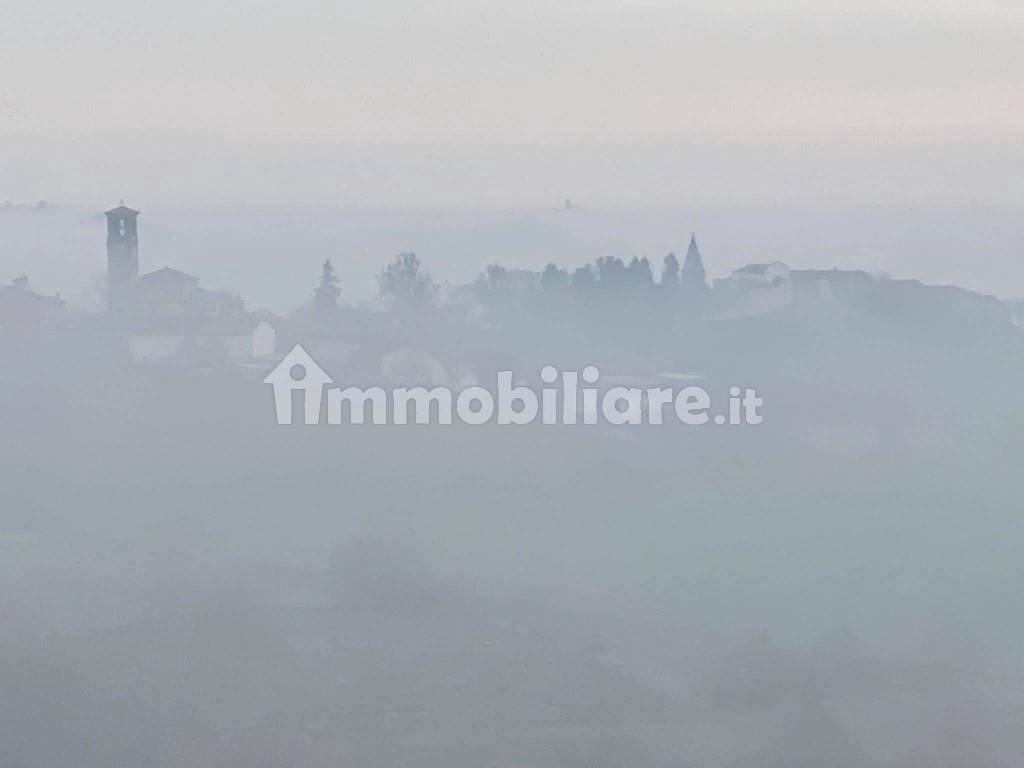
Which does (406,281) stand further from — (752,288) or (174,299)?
(752,288)

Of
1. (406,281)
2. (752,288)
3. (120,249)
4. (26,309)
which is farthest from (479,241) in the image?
(26,309)

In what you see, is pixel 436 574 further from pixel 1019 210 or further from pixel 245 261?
pixel 1019 210

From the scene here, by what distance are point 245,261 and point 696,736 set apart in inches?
81.8

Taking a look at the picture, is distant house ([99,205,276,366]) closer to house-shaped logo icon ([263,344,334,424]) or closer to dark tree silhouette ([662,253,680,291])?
house-shaped logo icon ([263,344,334,424])

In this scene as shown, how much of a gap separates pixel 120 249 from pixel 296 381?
27.6 inches

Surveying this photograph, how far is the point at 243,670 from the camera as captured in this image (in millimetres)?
4621

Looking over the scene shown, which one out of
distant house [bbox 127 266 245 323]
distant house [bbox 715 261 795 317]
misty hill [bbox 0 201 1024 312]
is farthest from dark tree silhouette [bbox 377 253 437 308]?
distant house [bbox 715 261 795 317]

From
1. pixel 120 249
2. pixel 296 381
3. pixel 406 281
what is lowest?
pixel 296 381

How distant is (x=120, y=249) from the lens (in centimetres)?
467

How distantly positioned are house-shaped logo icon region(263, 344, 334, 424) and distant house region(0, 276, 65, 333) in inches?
27.5

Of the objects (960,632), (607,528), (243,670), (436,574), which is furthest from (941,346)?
(243,670)

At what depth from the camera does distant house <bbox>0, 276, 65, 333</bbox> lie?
4.63 m

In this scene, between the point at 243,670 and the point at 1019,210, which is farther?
the point at 1019,210

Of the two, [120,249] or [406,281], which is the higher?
[120,249]
